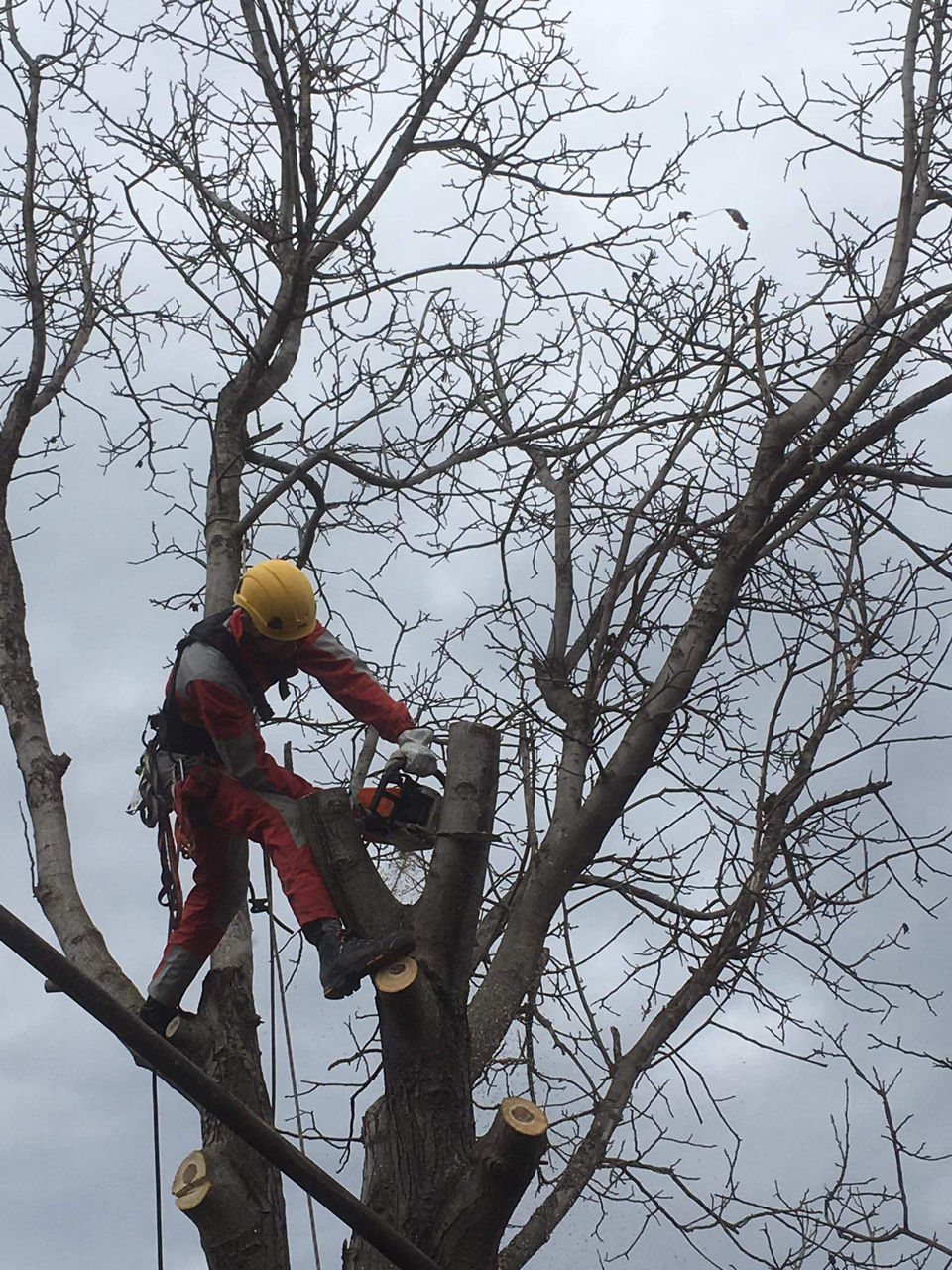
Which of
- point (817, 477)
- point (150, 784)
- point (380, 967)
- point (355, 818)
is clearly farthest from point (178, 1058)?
point (817, 477)

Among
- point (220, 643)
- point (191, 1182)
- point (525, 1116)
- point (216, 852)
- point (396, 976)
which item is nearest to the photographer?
point (525, 1116)

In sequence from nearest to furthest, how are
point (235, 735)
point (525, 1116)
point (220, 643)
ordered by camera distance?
point (525, 1116) → point (235, 735) → point (220, 643)

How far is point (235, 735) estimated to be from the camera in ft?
15.1

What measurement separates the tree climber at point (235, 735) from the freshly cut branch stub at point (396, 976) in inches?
27.0

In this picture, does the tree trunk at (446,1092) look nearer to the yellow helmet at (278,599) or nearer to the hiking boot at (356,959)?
the hiking boot at (356,959)

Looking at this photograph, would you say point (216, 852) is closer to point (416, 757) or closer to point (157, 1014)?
point (157, 1014)

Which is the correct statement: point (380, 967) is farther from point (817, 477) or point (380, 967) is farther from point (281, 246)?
point (281, 246)

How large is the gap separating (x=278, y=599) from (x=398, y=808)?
82 centimetres

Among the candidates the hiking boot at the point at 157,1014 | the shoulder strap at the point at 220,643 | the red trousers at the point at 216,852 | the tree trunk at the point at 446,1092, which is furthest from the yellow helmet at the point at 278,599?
the hiking boot at the point at 157,1014

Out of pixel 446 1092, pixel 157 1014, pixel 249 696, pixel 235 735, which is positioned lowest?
pixel 446 1092

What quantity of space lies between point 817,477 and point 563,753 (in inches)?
52.8

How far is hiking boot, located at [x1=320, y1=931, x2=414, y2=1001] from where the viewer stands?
3.79 metres

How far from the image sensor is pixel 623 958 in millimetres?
5852

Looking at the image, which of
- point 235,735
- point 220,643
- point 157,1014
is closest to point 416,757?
point 235,735
